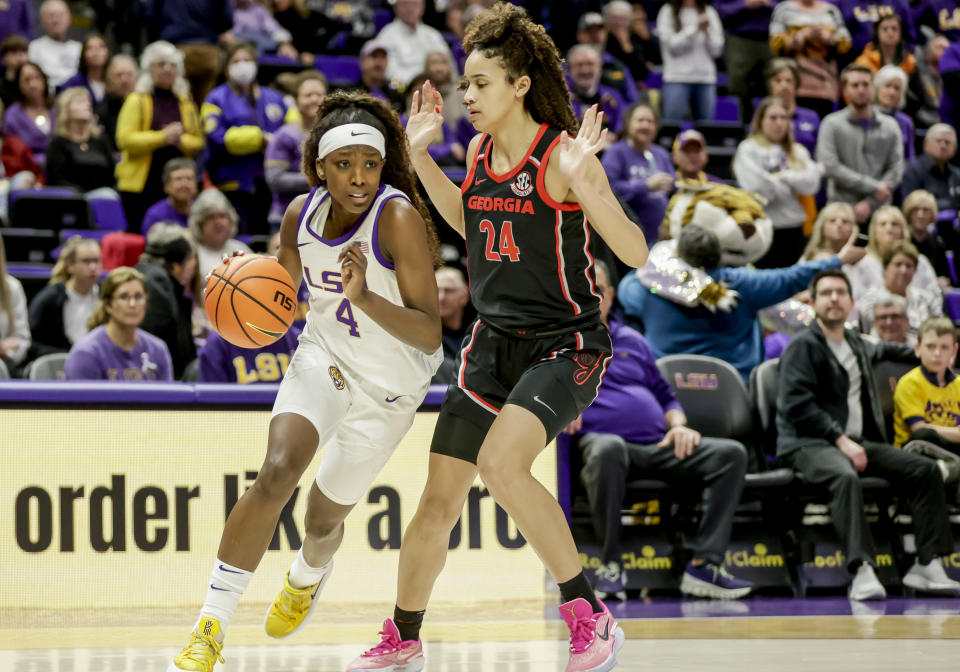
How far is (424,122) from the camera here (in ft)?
14.5

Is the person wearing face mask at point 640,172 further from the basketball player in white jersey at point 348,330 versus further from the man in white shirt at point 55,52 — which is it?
the basketball player in white jersey at point 348,330

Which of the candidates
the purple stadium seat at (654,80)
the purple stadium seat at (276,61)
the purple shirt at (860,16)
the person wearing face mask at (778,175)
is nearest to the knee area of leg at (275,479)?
the person wearing face mask at (778,175)

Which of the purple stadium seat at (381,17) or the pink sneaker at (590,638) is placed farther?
the purple stadium seat at (381,17)

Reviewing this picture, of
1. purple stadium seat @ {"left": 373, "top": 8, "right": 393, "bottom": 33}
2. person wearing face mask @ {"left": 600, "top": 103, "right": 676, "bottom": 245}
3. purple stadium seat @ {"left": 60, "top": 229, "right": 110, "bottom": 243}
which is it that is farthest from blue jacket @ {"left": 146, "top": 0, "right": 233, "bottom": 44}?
person wearing face mask @ {"left": 600, "top": 103, "right": 676, "bottom": 245}

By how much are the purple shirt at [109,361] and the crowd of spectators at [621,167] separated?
0.01m

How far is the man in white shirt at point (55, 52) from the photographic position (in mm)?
11172

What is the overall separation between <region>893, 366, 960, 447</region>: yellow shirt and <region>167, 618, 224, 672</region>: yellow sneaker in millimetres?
4883

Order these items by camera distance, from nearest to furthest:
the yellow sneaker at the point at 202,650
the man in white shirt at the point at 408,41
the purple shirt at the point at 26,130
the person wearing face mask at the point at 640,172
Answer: the yellow sneaker at the point at 202,650, the person wearing face mask at the point at 640,172, the purple shirt at the point at 26,130, the man in white shirt at the point at 408,41

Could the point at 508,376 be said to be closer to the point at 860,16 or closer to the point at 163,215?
the point at 163,215

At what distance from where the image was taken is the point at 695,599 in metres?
6.67

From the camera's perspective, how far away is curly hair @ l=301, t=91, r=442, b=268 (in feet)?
14.8

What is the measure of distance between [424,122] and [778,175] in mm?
6210

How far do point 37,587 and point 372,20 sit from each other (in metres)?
8.59

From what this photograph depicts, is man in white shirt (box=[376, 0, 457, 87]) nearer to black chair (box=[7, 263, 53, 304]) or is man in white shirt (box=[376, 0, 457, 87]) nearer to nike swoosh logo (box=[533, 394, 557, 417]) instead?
black chair (box=[7, 263, 53, 304])
